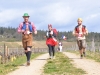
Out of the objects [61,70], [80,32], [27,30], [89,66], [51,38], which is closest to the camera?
[61,70]

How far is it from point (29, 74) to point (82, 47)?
8.43m

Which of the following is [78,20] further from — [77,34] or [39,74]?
[39,74]

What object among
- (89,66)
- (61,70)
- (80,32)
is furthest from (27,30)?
(80,32)

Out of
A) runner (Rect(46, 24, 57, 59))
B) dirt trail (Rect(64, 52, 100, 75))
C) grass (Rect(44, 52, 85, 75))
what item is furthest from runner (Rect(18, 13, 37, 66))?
runner (Rect(46, 24, 57, 59))

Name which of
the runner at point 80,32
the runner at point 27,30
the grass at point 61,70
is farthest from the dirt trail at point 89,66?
the runner at point 80,32

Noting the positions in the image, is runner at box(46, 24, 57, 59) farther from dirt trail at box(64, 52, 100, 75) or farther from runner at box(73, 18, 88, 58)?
dirt trail at box(64, 52, 100, 75)

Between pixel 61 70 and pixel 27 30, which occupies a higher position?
pixel 27 30

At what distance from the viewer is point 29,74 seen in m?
10.0

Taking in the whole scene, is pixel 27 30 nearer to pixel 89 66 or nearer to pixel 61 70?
pixel 89 66

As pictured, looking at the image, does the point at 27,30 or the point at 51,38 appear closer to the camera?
the point at 27,30

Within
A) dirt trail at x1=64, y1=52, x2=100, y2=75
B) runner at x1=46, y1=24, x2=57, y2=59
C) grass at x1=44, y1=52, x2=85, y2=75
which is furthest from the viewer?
runner at x1=46, y1=24, x2=57, y2=59

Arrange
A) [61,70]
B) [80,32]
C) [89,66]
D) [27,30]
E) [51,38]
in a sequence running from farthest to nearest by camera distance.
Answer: [51,38], [80,32], [27,30], [89,66], [61,70]

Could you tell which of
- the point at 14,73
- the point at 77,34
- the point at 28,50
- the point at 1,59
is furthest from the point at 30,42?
the point at 1,59


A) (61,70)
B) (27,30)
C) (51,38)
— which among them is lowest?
(61,70)
